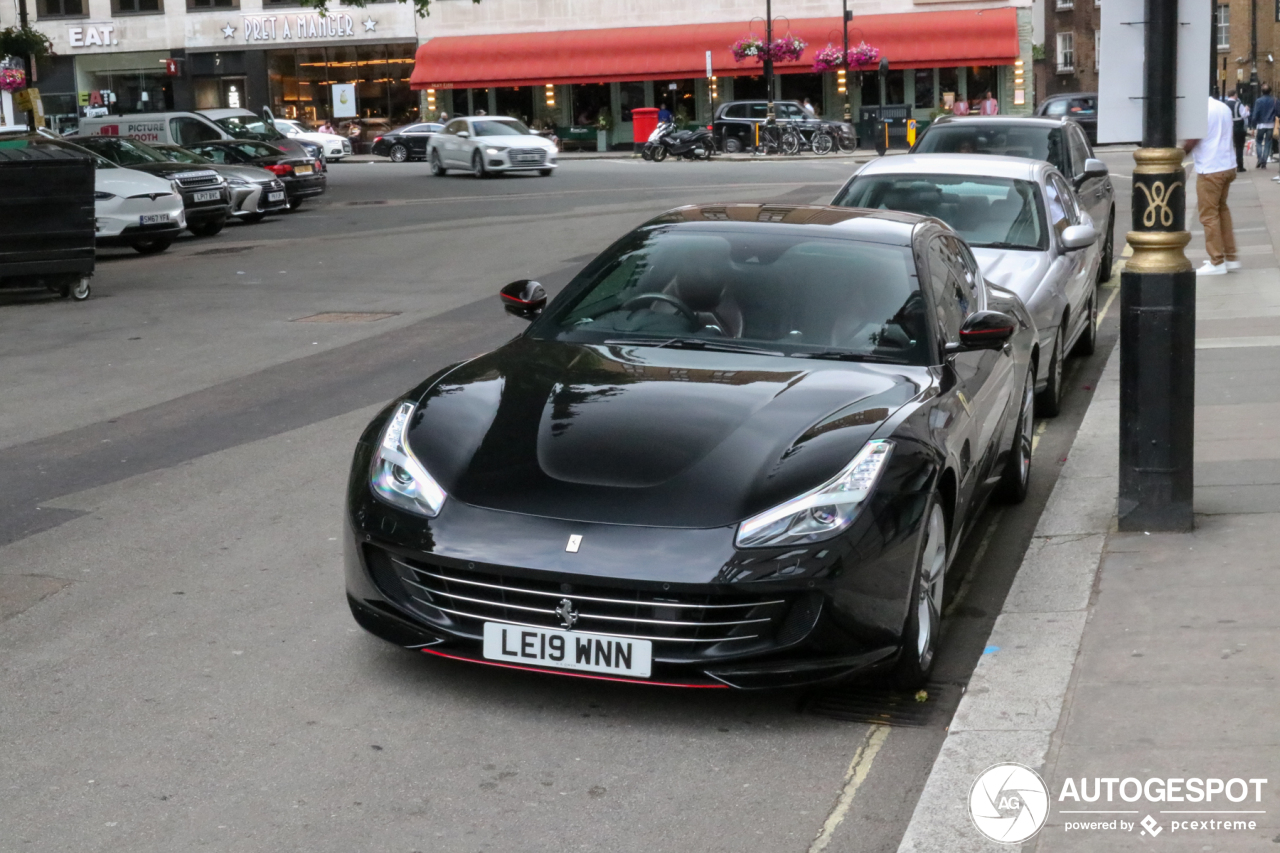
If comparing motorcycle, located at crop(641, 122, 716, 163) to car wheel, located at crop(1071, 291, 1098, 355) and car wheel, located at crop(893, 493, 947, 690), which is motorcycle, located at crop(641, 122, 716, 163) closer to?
car wheel, located at crop(1071, 291, 1098, 355)

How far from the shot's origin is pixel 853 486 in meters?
4.63

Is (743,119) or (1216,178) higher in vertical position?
(743,119)

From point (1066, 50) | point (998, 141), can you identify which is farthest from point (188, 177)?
point (1066, 50)

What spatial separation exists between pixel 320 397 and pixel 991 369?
516cm

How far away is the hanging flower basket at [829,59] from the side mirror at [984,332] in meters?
47.2

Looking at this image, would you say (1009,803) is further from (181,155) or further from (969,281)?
(181,155)

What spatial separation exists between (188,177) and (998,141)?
12946 millimetres

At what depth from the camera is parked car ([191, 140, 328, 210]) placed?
27.7 m

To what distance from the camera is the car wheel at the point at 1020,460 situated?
711 centimetres

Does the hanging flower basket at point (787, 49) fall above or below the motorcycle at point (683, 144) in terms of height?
above

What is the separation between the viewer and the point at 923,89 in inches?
2186

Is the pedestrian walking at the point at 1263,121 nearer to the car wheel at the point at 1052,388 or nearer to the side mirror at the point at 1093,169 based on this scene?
the side mirror at the point at 1093,169

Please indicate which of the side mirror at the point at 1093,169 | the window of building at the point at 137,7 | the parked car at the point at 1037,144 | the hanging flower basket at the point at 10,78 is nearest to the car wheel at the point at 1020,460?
the parked car at the point at 1037,144

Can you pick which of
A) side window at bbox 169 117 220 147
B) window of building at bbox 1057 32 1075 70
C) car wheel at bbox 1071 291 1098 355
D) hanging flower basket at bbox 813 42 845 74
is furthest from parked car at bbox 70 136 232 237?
window of building at bbox 1057 32 1075 70
